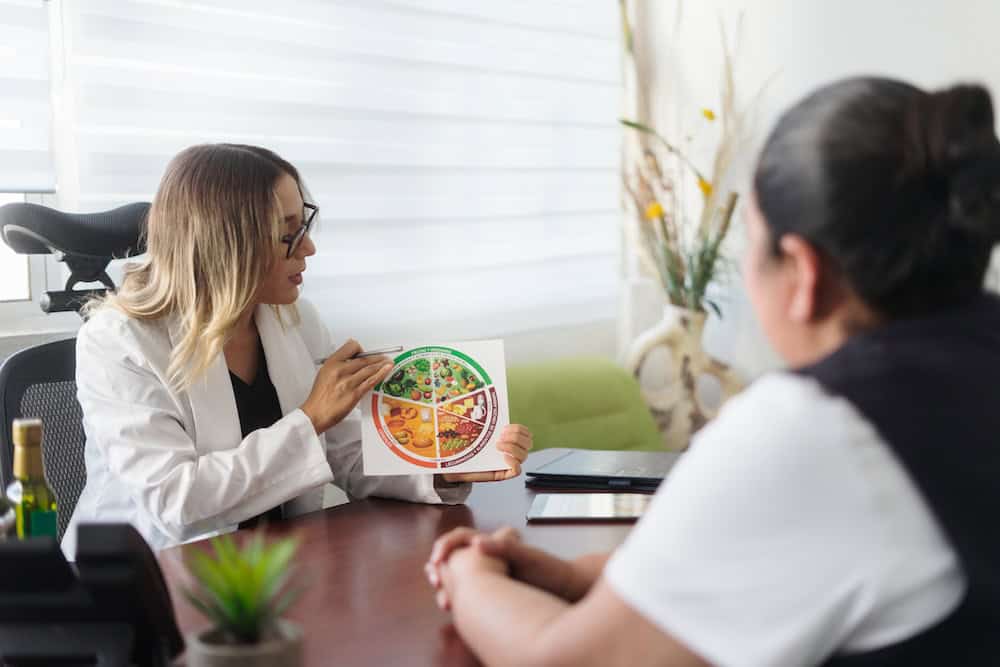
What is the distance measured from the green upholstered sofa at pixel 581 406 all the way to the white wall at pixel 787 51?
2.74 feet

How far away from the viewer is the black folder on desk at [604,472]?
196 cm

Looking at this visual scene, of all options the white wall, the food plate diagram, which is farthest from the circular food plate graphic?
the white wall

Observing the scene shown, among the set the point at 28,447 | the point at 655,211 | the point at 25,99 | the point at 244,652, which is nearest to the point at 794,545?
the point at 244,652

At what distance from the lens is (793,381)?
0.84m

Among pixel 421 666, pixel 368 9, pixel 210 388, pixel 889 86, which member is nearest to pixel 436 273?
pixel 368 9

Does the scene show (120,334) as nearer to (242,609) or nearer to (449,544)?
(449,544)

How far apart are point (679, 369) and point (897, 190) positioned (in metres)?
3.01

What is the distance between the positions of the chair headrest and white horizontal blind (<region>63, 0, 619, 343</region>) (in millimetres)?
673

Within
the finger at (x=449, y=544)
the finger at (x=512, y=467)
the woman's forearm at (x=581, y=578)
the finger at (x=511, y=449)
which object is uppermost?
the finger at (x=449, y=544)

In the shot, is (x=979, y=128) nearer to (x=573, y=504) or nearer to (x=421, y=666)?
(x=421, y=666)

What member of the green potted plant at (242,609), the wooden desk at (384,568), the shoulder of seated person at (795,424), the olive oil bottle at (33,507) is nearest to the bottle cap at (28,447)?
the olive oil bottle at (33,507)

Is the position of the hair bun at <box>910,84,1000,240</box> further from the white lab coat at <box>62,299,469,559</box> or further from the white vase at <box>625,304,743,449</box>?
the white vase at <box>625,304,743,449</box>

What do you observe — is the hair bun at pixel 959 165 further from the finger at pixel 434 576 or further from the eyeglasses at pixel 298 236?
the eyeglasses at pixel 298 236

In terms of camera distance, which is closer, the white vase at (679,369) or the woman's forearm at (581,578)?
the woman's forearm at (581,578)
